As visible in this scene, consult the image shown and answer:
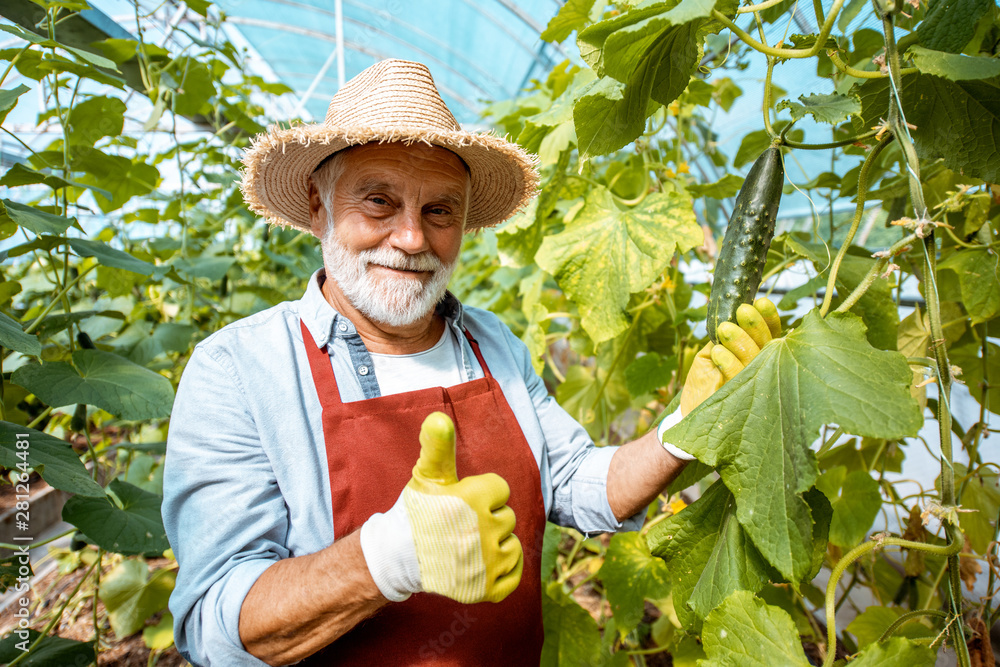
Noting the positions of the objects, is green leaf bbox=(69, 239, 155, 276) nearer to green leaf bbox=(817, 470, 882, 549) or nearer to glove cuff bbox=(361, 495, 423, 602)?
glove cuff bbox=(361, 495, 423, 602)

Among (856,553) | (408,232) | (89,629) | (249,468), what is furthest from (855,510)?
(89,629)

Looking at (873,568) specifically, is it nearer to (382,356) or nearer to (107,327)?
(382,356)

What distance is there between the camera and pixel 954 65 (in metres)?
0.74

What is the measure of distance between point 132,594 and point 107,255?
1.27m

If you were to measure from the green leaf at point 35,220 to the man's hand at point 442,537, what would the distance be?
899mm

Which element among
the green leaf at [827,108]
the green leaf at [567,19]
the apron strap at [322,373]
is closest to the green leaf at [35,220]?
the apron strap at [322,373]

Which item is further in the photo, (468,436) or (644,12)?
(468,436)

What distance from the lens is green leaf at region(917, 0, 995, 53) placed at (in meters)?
0.81

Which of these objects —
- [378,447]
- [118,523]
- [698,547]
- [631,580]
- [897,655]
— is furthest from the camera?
[631,580]

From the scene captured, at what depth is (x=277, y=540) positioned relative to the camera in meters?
1.06

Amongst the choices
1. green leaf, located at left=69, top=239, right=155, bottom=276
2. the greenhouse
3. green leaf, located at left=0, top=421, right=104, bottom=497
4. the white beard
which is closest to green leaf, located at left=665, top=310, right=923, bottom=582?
the greenhouse

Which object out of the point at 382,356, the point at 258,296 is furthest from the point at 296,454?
the point at 258,296

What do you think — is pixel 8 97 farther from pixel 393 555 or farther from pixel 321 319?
pixel 393 555

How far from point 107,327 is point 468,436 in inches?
64.8
